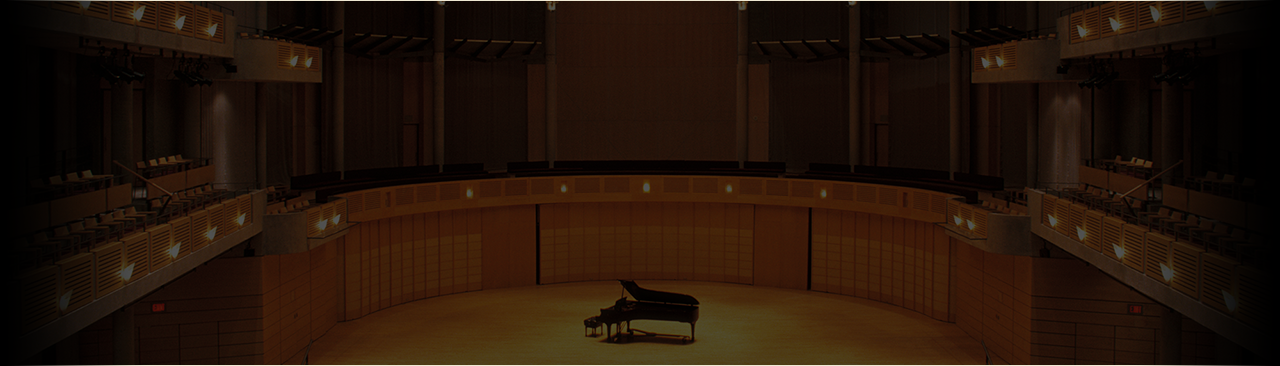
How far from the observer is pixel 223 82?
14.2m

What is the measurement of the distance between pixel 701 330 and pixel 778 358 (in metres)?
2.09

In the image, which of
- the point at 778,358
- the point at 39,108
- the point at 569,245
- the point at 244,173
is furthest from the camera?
the point at 569,245

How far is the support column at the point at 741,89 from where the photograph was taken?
2145 cm

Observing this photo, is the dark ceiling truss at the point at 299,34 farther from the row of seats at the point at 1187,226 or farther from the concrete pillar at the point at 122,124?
the row of seats at the point at 1187,226

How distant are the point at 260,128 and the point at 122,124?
308 centimetres

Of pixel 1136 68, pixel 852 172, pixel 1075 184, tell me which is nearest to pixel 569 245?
pixel 852 172

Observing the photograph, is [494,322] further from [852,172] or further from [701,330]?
[852,172]

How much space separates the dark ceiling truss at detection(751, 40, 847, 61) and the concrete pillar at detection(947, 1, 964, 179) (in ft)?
9.84

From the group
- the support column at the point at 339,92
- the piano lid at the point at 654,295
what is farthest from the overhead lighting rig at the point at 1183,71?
the support column at the point at 339,92

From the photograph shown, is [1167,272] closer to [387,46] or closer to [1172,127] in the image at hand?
[1172,127]

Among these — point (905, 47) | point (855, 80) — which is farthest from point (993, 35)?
point (855, 80)

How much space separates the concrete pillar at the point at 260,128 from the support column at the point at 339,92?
2.27 meters

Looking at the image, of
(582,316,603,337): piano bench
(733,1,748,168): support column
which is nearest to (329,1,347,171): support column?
(582,316,603,337): piano bench

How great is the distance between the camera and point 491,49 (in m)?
21.4
